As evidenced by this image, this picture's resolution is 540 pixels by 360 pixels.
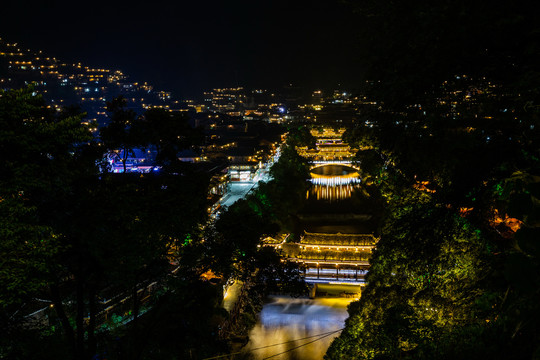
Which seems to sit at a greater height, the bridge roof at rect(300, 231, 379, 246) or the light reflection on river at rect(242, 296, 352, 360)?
the bridge roof at rect(300, 231, 379, 246)

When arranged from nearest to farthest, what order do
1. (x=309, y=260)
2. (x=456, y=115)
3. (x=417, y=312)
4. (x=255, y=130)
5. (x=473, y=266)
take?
1. (x=456, y=115)
2. (x=473, y=266)
3. (x=417, y=312)
4. (x=309, y=260)
5. (x=255, y=130)

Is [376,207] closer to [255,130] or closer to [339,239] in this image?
[339,239]

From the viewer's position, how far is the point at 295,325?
40.7 ft

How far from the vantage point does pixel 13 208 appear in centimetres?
→ 365

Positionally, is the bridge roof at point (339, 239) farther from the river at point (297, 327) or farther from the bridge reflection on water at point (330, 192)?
the bridge reflection on water at point (330, 192)

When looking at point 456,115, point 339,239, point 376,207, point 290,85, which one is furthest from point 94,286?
point 290,85

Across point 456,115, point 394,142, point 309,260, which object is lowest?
point 309,260

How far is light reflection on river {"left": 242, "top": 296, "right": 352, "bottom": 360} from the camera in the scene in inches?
437

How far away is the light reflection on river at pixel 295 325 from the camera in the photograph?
36.4 ft

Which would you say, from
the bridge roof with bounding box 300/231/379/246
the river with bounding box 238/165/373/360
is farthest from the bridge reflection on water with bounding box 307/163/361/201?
the river with bounding box 238/165/373/360

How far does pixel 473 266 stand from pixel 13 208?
6.54m

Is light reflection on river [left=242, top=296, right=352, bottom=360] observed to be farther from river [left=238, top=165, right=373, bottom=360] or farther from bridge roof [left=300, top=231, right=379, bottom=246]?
bridge roof [left=300, top=231, right=379, bottom=246]

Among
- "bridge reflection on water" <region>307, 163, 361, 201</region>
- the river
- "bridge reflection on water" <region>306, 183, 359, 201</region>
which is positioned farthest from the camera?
"bridge reflection on water" <region>307, 163, 361, 201</region>

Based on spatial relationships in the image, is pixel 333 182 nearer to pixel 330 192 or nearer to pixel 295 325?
pixel 330 192
